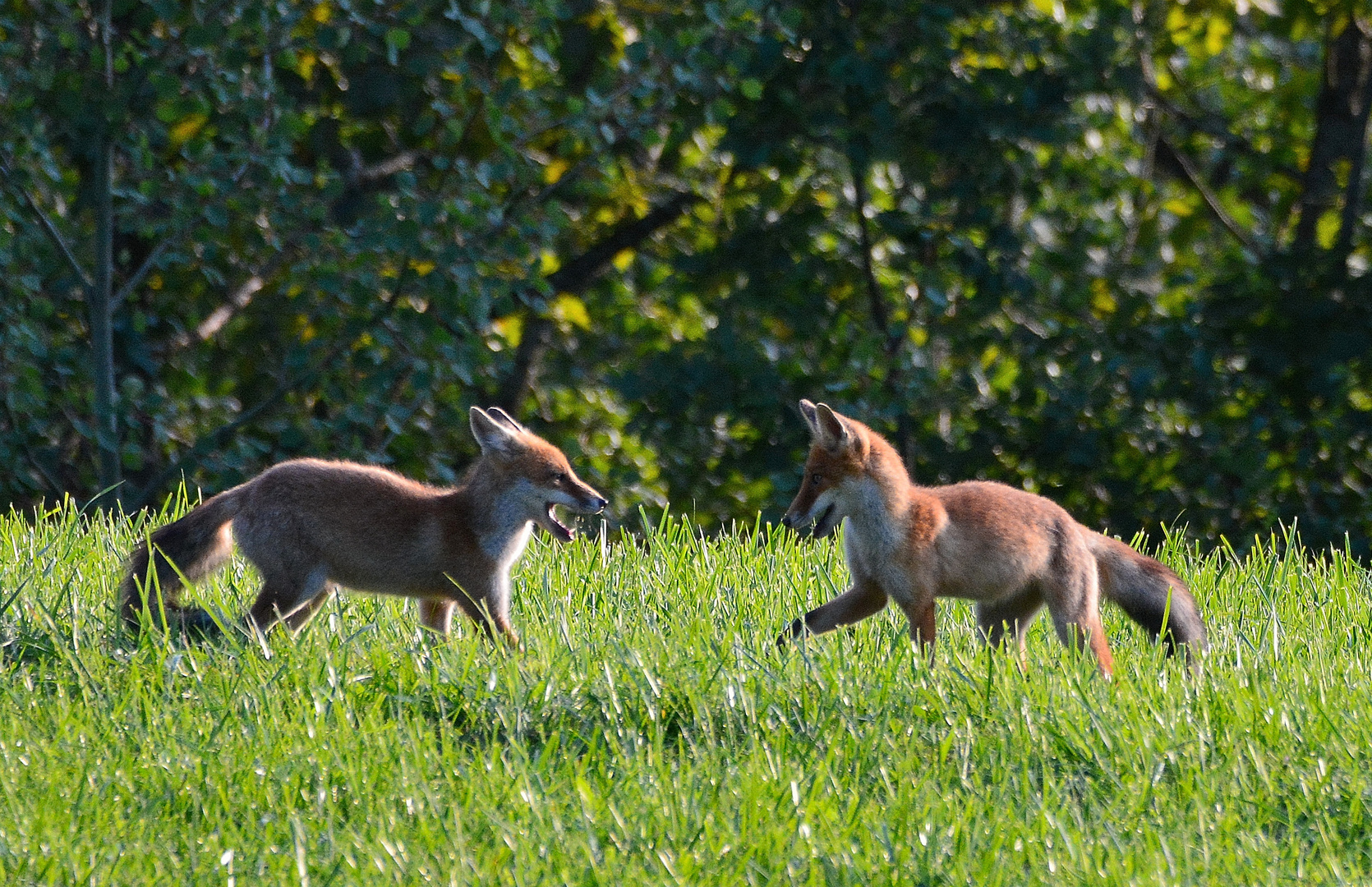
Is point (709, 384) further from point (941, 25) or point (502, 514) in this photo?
point (502, 514)

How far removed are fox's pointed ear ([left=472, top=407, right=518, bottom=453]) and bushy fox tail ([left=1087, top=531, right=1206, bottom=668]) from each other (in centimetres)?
209

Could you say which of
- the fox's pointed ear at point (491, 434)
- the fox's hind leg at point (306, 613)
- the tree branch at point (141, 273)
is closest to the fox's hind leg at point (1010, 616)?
the fox's pointed ear at point (491, 434)

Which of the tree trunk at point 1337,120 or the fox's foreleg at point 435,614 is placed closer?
the fox's foreleg at point 435,614

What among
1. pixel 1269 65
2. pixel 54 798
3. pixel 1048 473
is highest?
pixel 1269 65

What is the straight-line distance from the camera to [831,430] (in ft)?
16.9

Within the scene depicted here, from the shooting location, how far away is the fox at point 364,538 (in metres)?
5.02

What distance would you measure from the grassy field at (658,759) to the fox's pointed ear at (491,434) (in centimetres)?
65

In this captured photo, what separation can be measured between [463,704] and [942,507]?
1.76 meters

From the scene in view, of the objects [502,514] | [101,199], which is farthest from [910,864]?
[101,199]

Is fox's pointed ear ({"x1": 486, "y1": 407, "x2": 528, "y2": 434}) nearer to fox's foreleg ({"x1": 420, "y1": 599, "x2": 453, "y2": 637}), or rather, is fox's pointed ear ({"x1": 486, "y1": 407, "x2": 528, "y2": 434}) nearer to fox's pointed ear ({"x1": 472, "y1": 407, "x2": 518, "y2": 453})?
fox's pointed ear ({"x1": 472, "y1": 407, "x2": 518, "y2": 453})

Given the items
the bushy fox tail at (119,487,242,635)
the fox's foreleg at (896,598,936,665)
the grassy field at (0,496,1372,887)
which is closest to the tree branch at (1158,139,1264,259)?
the grassy field at (0,496,1372,887)

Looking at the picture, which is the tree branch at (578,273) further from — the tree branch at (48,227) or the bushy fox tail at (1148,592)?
the bushy fox tail at (1148,592)

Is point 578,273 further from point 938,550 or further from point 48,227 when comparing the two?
point 938,550

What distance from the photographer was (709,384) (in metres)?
9.82
